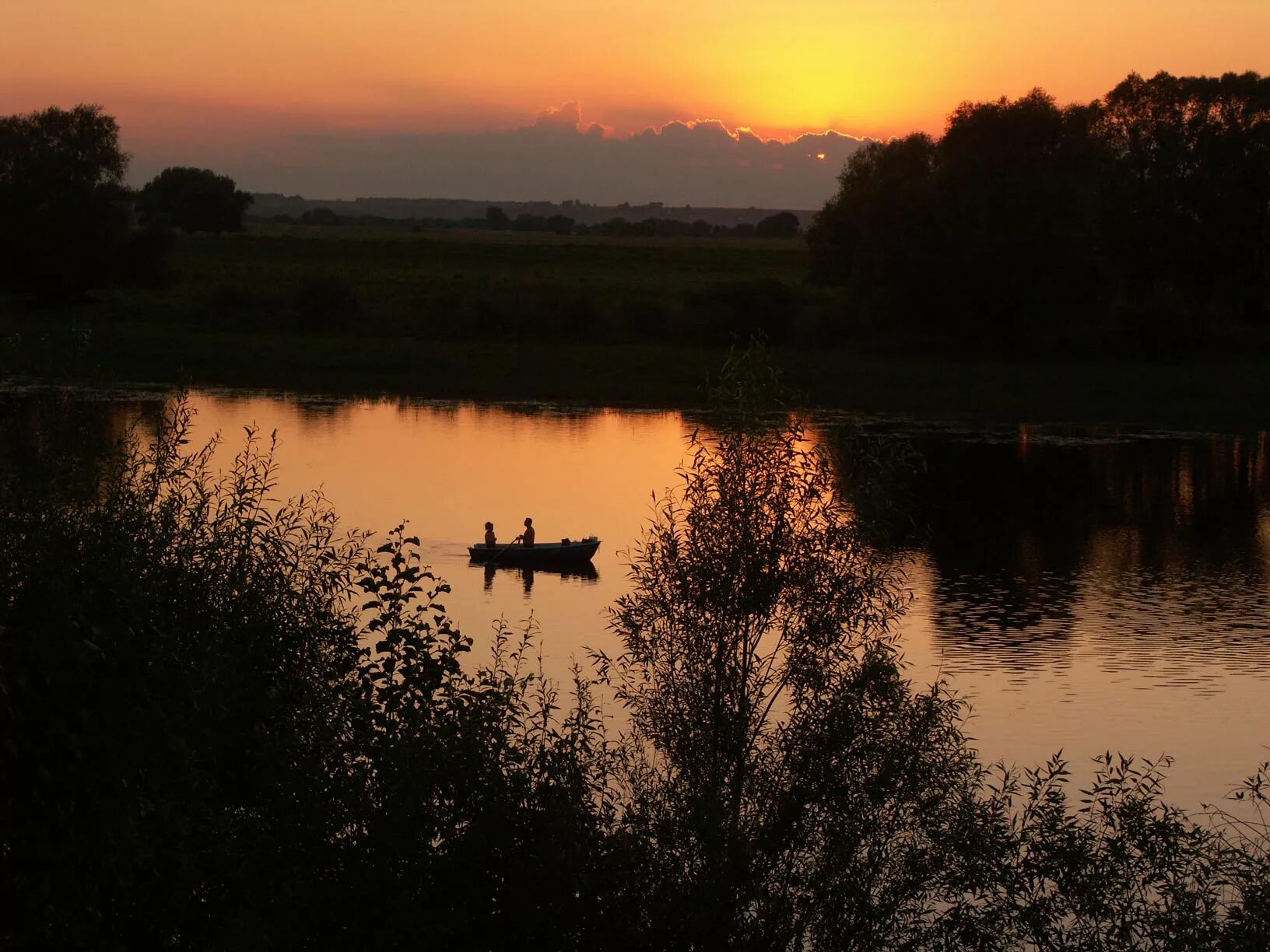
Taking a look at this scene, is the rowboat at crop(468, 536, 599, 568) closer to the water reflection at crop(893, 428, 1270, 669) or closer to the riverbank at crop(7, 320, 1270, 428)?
the water reflection at crop(893, 428, 1270, 669)

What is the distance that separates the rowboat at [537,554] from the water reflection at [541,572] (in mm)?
88

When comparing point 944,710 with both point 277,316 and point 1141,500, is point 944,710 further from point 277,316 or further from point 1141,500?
point 277,316

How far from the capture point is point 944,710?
15.0 meters

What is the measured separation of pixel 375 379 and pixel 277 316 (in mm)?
10144

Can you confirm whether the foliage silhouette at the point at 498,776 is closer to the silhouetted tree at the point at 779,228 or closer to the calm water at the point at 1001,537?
the calm water at the point at 1001,537

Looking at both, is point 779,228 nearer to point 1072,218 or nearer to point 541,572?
point 1072,218

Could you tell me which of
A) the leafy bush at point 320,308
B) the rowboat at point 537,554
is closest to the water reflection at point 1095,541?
the rowboat at point 537,554

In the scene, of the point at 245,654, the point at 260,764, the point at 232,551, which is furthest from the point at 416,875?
the point at 232,551

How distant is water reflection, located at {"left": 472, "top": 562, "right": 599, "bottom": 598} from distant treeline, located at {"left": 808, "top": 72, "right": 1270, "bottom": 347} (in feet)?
116

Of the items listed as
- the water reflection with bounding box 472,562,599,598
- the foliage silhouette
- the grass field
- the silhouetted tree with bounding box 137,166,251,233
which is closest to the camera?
the foliage silhouette

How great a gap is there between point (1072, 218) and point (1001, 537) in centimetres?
2946

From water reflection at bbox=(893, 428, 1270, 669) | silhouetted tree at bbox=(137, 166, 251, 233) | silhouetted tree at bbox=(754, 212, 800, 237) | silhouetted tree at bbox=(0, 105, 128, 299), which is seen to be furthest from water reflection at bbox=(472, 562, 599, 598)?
silhouetted tree at bbox=(754, 212, 800, 237)

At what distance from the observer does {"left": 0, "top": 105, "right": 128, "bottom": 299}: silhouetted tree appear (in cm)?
6562

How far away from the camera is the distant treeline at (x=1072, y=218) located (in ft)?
199
